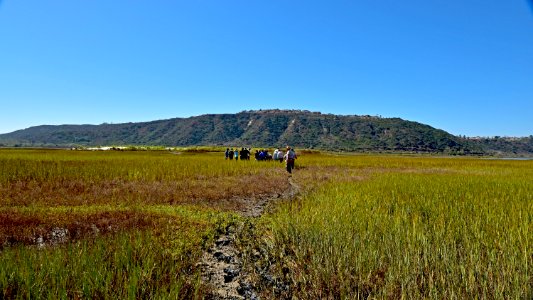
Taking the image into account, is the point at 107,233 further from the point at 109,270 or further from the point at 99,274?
the point at 99,274

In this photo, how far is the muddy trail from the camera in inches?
206

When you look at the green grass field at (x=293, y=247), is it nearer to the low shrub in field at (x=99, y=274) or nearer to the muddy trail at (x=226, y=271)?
the low shrub in field at (x=99, y=274)

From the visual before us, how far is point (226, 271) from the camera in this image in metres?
6.03

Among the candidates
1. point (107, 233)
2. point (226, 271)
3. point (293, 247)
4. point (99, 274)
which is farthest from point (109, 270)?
point (293, 247)

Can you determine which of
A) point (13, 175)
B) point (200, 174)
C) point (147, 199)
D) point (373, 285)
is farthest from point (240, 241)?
point (13, 175)

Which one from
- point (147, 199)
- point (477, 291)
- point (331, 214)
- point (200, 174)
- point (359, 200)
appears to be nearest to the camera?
point (477, 291)

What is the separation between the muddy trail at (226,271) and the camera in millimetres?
Result: 5238

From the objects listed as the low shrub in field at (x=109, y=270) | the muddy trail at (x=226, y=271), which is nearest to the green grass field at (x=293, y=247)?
the low shrub in field at (x=109, y=270)

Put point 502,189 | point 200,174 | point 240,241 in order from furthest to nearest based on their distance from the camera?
point 200,174
point 502,189
point 240,241

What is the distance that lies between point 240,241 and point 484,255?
15.4 ft

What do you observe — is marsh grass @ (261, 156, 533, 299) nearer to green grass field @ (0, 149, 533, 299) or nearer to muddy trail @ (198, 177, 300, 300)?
green grass field @ (0, 149, 533, 299)

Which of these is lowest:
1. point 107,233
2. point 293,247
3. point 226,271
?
point 226,271

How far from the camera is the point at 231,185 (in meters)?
16.6

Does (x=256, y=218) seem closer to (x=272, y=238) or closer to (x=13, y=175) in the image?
(x=272, y=238)
